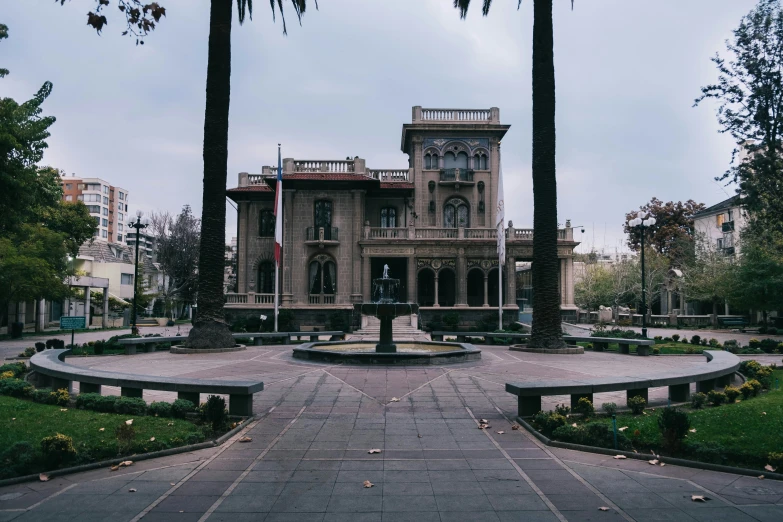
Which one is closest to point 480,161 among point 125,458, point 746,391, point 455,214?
point 455,214

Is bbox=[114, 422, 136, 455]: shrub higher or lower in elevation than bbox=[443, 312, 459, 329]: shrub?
lower

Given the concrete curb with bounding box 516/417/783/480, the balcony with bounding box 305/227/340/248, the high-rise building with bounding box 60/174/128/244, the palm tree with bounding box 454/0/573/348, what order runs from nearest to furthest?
1. the concrete curb with bounding box 516/417/783/480
2. the palm tree with bounding box 454/0/573/348
3. the balcony with bounding box 305/227/340/248
4. the high-rise building with bounding box 60/174/128/244

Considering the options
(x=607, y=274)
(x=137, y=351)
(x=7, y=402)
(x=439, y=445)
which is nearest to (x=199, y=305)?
(x=137, y=351)

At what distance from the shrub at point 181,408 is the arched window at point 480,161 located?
116ft

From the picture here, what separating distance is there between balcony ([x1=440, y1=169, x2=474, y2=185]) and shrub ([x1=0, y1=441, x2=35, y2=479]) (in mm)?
36486

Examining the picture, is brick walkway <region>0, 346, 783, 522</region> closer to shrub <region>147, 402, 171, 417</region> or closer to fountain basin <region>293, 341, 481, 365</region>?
shrub <region>147, 402, 171, 417</region>

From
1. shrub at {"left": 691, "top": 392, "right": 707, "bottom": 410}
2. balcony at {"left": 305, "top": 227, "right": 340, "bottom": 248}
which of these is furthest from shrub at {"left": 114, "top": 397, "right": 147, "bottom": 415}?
balcony at {"left": 305, "top": 227, "right": 340, "bottom": 248}

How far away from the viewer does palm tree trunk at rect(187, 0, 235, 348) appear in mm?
21062

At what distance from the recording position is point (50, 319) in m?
55.2

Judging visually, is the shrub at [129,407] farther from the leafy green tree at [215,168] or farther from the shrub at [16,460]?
the leafy green tree at [215,168]

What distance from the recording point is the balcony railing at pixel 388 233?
38812 millimetres

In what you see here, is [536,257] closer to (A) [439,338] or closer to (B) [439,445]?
(A) [439,338]

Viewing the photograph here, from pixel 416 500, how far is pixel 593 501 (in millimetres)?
1849

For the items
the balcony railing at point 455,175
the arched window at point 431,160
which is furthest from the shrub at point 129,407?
the arched window at point 431,160
